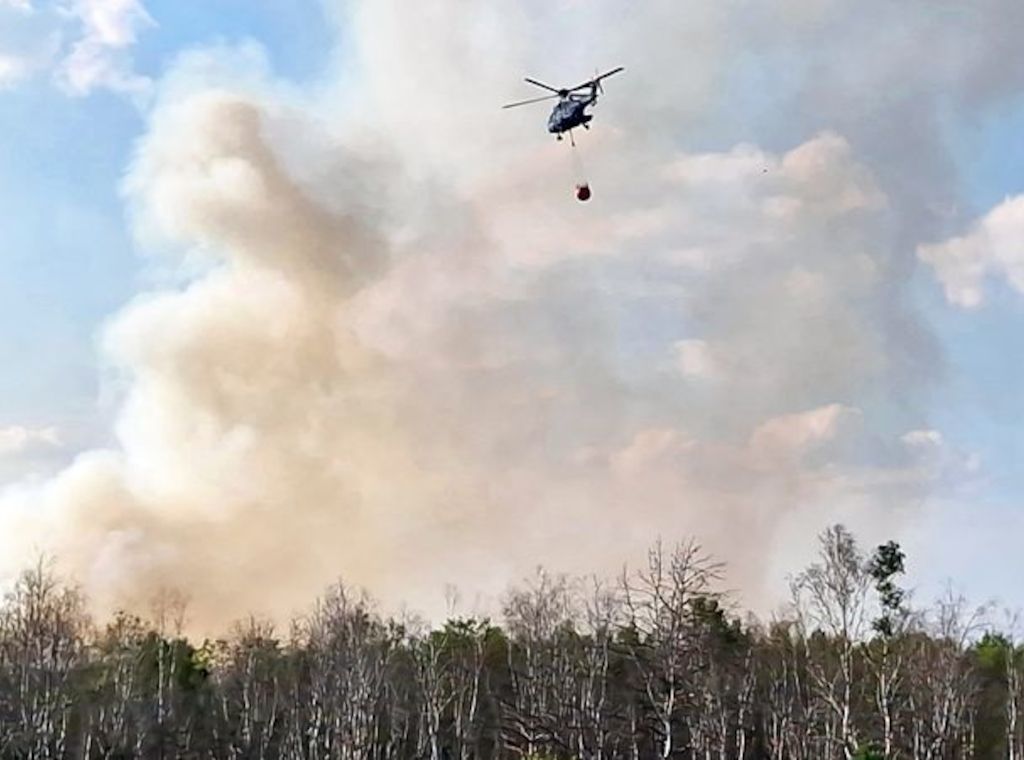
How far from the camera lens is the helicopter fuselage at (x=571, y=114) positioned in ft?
132

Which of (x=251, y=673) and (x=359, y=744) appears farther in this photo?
(x=251, y=673)

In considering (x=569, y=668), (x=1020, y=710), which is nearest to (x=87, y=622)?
(x=569, y=668)

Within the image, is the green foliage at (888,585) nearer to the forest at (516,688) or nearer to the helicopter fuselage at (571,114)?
the forest at (516,688)

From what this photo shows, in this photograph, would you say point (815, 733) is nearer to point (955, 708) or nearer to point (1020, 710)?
point (955, 708)

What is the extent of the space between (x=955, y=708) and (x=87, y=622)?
43.3 metres

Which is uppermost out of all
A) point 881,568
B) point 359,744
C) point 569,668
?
point 881,568

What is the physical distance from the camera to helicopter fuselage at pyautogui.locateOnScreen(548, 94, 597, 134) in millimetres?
40344

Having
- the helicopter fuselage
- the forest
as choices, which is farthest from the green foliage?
the helicopter fuselage

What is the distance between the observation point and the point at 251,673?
70625 mm

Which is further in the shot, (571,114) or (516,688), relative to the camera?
(516,688)

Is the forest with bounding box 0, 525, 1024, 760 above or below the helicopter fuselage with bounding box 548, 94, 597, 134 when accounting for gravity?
below

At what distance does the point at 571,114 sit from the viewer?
40406 millimetres

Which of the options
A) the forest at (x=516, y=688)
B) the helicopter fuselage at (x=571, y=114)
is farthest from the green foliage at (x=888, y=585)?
the helicopter fuselage at (x=571, y=114)

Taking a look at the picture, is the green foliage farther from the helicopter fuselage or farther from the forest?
the helicopter fuselage
